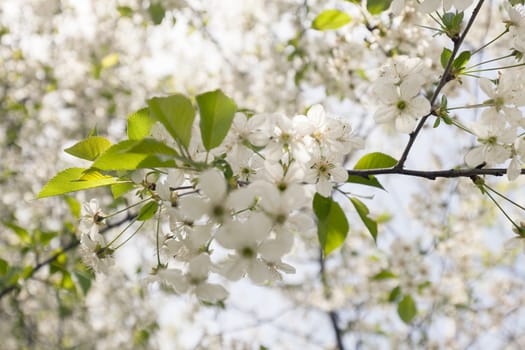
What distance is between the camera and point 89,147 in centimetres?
118

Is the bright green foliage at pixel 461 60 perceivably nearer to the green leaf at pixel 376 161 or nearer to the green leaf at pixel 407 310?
the green leaf at pixel 376 161

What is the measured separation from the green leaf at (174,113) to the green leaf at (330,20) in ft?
5.45

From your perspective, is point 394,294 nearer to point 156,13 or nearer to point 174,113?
point 156,13

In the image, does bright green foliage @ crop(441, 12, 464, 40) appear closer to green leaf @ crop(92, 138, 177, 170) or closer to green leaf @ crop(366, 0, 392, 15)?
green leaf @ crop(366, 0, 392, 15)

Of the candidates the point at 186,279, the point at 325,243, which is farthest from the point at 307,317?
the point at 186,279

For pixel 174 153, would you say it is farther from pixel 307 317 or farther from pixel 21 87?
pixel 307 317

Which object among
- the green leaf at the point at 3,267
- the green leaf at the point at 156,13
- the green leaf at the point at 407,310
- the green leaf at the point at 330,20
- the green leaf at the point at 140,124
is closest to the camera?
the green leaf at the point at 140,124

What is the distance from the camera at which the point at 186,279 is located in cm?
103

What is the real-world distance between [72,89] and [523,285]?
6.20 metres

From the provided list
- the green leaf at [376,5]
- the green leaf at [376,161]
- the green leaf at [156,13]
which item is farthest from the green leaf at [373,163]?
the green leaf at [156,13]

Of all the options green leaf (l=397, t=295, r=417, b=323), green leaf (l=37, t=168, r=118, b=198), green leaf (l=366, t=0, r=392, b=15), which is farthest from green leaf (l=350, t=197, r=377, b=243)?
green leaf (l=397, t=295, r=417, b=323)

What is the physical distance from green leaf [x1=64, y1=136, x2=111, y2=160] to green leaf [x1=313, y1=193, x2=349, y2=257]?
2.00ft

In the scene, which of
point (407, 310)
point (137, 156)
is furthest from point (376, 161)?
point (407, 310)

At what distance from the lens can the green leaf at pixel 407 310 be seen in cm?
279
